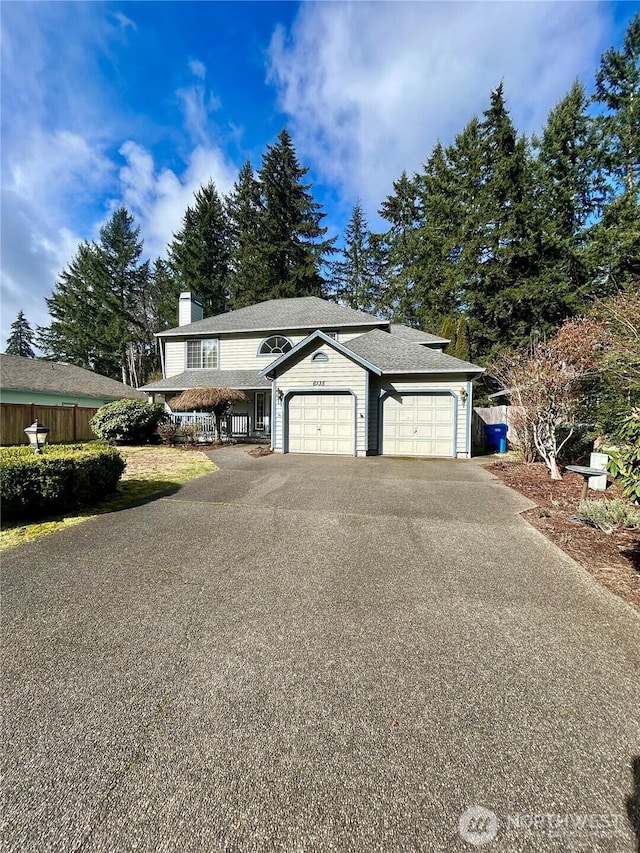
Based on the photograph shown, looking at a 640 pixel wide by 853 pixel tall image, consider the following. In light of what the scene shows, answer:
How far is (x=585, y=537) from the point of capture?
5.18 metres

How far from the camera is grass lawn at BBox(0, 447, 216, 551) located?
525cm

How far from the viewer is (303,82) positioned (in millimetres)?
10344

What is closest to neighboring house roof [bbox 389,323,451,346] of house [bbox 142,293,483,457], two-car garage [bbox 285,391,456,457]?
house [bbox 142,293,483,457]

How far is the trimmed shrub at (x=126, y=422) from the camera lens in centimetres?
1512

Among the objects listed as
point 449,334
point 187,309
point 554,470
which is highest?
point 187,309

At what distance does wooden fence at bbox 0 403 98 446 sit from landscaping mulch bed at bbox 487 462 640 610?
1769cm

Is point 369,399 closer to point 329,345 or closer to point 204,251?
point 329,345

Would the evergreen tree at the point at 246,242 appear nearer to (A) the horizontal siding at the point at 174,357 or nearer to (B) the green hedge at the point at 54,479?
(A) the horizontal siding at the point at 174,357

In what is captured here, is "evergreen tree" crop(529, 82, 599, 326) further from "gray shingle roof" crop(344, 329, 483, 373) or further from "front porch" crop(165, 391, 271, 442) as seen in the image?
"front porch" crop(165, 391, 271, 442)

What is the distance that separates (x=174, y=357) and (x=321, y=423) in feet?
38.2

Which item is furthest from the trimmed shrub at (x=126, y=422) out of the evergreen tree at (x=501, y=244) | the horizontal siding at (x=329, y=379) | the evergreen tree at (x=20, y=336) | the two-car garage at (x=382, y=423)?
the evergreen tree at (x=20, y=336)

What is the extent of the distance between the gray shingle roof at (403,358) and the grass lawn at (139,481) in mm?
7091

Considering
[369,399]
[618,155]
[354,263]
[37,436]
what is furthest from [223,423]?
[618,155]

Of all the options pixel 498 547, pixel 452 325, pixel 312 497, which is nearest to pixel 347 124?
pixel 452 325
